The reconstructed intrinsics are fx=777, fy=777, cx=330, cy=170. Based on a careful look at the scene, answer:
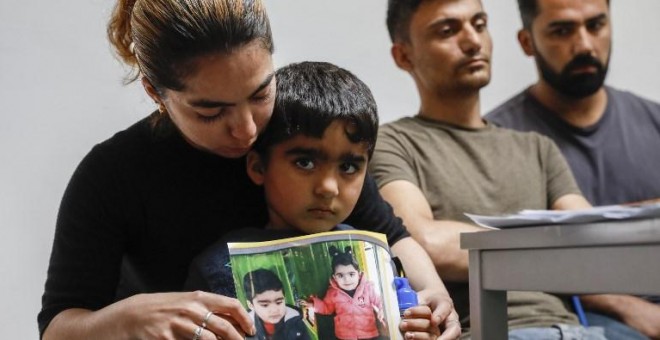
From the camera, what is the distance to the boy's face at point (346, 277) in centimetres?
106

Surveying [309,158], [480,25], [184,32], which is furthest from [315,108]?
[480,25]

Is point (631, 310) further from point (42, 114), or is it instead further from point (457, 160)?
point (42, 114)

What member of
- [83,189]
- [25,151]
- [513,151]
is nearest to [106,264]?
[83,189]

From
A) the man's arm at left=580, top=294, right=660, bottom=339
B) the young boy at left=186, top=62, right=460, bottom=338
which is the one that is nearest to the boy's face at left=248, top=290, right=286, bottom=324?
the young boy at left=186, top=62, right=460, bottom=338

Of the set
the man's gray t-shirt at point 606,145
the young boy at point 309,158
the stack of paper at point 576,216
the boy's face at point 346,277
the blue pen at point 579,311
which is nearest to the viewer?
the stack of paper at point 576,216

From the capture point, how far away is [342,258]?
1069 millimetres

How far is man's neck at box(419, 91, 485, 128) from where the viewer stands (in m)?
2.03

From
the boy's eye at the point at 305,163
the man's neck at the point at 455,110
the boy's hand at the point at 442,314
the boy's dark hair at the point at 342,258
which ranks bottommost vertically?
the boy's hand at the point at 442,314

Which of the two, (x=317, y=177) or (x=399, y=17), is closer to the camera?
(x=317, y=177)

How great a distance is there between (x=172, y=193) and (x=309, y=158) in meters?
0.23

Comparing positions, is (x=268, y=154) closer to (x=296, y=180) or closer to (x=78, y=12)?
(x=296, y=180)

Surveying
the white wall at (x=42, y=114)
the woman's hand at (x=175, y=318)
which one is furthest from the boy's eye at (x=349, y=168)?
the white wall at (x=42, y=114)

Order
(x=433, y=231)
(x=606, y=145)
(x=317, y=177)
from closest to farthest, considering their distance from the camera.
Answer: (x=317, y=177) < (x=433, y=231) < (x=606, y=145)

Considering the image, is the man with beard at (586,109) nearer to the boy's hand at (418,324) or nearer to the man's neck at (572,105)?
the man's neck at (572,105)
